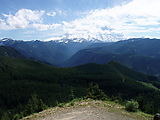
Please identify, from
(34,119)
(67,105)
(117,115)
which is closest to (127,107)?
(117,115)

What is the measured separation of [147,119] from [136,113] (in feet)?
8.27

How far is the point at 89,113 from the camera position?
98.6ft

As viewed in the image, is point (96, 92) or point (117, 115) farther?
point (96, 92)

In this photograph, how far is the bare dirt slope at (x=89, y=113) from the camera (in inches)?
1128

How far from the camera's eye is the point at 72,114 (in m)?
30.6

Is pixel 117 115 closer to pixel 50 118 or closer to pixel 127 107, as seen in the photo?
pixel 127 107

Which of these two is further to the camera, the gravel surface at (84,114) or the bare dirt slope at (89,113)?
the bare dirt slope at (89,113)

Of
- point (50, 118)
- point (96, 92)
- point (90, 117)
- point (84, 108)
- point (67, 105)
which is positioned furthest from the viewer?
point (96, 92)

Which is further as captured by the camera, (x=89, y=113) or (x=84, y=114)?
(x=89, y=113)

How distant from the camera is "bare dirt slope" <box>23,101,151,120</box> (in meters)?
28.6

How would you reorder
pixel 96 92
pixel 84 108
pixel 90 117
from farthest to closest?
pixel 96 92, pixel 84 108, pixel 90 117

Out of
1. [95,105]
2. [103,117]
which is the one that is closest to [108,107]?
[95,105]

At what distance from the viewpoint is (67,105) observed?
35969 millimetres

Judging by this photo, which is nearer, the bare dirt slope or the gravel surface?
the gravel surface
